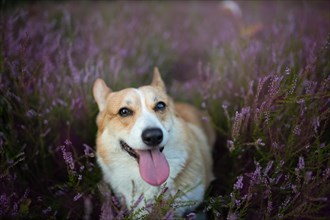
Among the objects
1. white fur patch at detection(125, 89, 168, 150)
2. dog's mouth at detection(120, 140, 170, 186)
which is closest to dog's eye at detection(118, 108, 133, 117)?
white fur patch at detection(125, 89, 168, 150)

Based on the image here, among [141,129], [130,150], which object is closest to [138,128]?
[141,129]

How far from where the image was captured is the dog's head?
8.68ft

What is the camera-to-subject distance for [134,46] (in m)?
5.12

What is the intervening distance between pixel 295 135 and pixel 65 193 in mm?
2039

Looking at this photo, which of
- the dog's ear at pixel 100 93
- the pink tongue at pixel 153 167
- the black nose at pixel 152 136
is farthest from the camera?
the dog's ear at pixel 100 93

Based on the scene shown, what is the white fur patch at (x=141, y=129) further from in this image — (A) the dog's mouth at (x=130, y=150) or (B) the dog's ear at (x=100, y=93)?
(B) the dog's ear at (x=100, y=93)

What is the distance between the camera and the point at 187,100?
15.3 ft

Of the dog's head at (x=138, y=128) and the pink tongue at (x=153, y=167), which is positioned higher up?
the dog's head at (x=138, y=128)

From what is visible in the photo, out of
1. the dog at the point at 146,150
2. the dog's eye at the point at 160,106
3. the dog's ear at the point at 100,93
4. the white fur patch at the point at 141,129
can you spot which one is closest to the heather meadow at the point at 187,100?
the dog at the point at 146,150

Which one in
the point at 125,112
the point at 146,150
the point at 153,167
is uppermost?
the point at 125,112

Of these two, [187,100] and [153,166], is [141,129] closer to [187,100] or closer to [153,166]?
[153,166]

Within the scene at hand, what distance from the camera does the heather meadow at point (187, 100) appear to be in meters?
2.59

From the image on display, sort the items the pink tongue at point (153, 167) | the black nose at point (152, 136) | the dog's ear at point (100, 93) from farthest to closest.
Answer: the dog's ear at point (100, 93) < the pink tongue at point (153, 167) < the black nose at point (152, 136)

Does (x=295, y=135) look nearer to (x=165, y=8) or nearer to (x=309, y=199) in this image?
(x=309, y=199)
